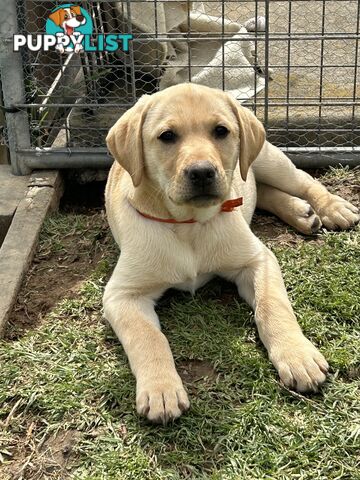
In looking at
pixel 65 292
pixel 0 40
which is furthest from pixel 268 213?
pixel 0 40

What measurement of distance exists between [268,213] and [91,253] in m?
1.09

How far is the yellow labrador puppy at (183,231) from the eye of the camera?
113 inches

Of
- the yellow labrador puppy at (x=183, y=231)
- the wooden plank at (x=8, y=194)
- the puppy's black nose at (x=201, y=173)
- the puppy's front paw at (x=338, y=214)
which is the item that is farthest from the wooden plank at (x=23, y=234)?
the puppy's front paw at (x=338, y=214)

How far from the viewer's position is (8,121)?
4.80m

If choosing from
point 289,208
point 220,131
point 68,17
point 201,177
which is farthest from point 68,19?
point 201,177

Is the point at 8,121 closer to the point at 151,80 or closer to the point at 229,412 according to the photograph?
the point at 151,80

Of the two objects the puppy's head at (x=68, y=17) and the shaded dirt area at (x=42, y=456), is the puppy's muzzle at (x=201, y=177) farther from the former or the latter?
the puppy's head at (x=68, y=17)

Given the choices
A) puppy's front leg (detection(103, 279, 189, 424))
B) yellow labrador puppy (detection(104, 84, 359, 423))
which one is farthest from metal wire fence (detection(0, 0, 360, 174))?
puppy's front leg (detection(103, 279, 189, 424))

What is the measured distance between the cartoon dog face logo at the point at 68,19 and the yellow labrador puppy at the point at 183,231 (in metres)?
1.73

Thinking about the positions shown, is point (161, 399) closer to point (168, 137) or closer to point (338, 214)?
point (168, 137)

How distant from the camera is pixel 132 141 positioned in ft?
10.5

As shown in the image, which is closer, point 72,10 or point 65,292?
point 65,292

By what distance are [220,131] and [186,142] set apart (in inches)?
7.2

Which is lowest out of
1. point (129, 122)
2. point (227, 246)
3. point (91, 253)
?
point (91, 253)
